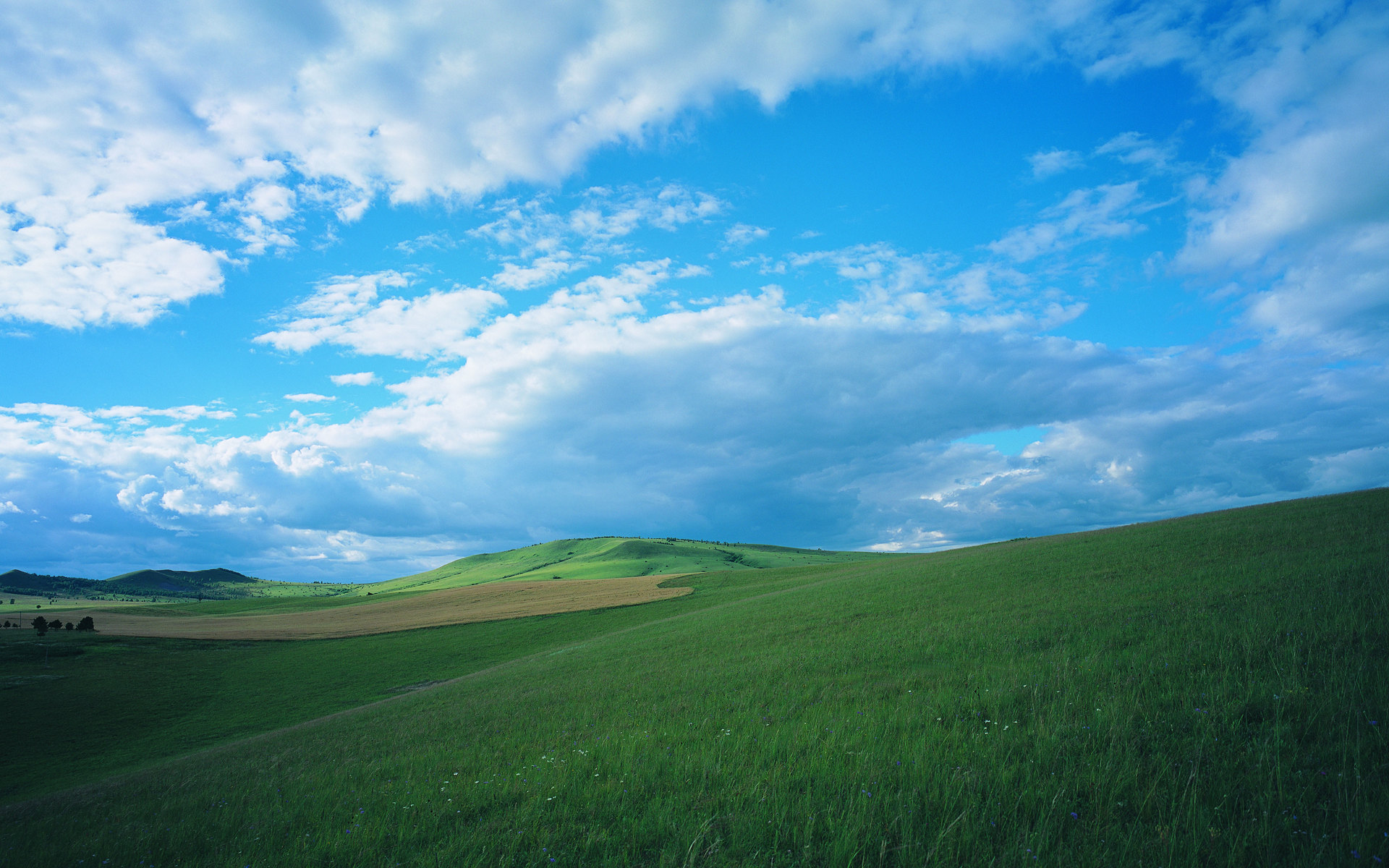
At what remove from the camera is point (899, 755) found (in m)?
6.86

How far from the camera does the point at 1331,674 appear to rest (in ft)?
23.6

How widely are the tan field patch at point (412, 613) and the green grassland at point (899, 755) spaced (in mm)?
42678

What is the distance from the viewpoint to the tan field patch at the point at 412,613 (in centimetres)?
6275

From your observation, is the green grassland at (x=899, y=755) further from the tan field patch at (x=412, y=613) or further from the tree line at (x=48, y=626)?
the tree line at (x=48, y=626)

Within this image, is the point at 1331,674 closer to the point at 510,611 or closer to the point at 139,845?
the point at 139,845

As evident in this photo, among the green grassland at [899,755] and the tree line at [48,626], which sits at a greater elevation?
the green grassland at [899,755]

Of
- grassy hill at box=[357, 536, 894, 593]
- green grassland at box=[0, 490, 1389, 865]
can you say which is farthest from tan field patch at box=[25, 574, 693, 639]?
green grassland at box=[0, 490, 1389, 865]

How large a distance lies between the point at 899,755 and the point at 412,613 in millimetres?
84794

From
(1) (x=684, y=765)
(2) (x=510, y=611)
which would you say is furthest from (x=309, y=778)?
(2) (x=510, y=611)

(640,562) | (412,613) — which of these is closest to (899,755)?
(412,613)

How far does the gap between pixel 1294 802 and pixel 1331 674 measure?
12.7ft

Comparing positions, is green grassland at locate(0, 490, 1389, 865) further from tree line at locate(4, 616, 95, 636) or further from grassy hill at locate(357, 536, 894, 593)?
grassy hill at locate(357, 536, 894, 593)

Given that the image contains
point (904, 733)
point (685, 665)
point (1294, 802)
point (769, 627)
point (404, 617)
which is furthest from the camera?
point (404, 617)

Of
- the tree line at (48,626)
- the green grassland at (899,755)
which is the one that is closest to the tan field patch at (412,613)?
the tree line at (48,626)
